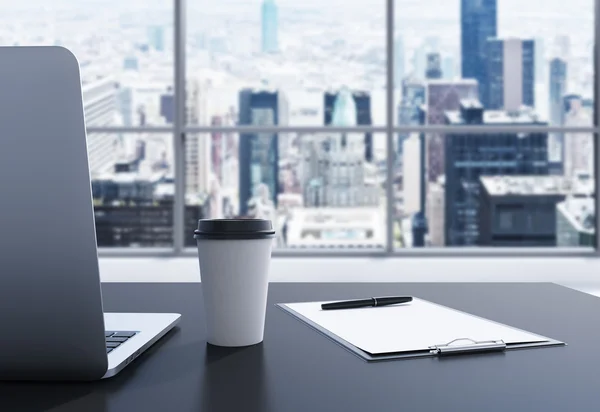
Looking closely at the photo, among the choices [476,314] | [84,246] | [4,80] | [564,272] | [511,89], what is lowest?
[564,272]

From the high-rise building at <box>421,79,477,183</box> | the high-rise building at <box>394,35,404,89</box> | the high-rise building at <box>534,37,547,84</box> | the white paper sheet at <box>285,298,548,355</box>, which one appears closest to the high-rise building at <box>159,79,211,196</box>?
the high-rise building at <box>394,35,404,89</box>

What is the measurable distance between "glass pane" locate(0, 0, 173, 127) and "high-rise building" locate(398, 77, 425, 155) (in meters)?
1.10

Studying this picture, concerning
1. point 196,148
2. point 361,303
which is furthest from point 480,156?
point 361,303

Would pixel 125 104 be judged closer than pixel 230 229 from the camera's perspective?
No

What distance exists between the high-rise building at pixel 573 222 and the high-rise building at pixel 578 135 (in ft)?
0.61

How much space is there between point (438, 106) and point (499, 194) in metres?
0.51

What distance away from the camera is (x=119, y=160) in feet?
9.24

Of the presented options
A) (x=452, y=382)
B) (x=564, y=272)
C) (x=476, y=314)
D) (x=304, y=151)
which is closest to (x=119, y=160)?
(x=304, y=151)

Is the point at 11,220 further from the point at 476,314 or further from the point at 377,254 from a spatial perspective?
the point at 377,254

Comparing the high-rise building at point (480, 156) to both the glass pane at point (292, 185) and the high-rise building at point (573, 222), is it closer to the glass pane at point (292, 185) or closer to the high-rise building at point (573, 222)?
the high-rise building at point (573, 222)

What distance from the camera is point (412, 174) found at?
2766 mm

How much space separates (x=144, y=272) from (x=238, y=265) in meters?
2.14

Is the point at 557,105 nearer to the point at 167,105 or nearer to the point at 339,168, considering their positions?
the point at 339,168

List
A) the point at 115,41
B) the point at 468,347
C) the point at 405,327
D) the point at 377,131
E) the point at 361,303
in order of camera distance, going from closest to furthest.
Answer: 1. the point at 468,347
2. the point at 405,327
3. the point at 361,303
4. the point at 377,131
5. the point at 115,41
